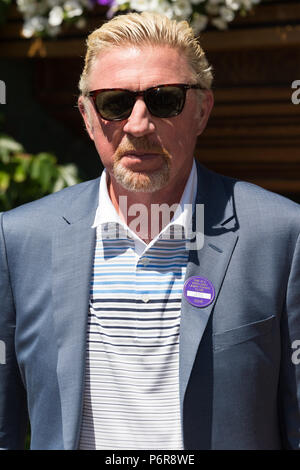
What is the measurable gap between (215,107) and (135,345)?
384 centimetres

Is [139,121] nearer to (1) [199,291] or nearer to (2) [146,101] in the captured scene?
(2) [146,101]

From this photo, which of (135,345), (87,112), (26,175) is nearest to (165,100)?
(87,112)

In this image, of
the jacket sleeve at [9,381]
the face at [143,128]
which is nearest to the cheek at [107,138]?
the face at [143,128]

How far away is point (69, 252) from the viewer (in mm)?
2217

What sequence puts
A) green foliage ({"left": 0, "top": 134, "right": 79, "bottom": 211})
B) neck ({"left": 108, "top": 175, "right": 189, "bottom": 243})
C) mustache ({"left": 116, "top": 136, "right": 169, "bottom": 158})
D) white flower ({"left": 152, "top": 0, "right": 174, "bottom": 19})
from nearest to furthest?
mustache ({"left": 116, "top": 136, "right": 169, "bottom": 158}) → neck ({"left": 108, "top": 175, "right": 189, "bottom": 243}) → white flower ({"left": 152, "top": 0, "right": 174, "bottom": 19}) → green foliage ({"left": 0, "top": 134, "right": 79, "bottom": 211})

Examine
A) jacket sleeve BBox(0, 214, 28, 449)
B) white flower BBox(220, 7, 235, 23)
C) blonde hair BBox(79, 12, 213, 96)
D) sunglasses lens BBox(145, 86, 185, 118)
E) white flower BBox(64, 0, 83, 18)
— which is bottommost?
jacket sleeve BBox(0, 214, 28, 449)

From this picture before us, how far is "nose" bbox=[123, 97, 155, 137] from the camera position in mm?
2102

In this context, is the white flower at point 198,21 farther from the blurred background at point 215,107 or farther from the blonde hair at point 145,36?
the blonde hair at point 145,36

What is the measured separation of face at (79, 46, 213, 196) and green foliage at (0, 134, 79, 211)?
2202 millimetres

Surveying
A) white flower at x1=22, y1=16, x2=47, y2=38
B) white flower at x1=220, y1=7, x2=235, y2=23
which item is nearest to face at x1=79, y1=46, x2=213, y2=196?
white flower at x1=220, y1=7, x2=235, y2=23

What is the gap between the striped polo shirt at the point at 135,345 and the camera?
6.71 ft

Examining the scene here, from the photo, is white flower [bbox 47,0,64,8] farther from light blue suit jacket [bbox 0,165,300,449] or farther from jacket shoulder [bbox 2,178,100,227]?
light blue suit jacket [bbox 0,165,300,449]

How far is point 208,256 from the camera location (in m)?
2.14
